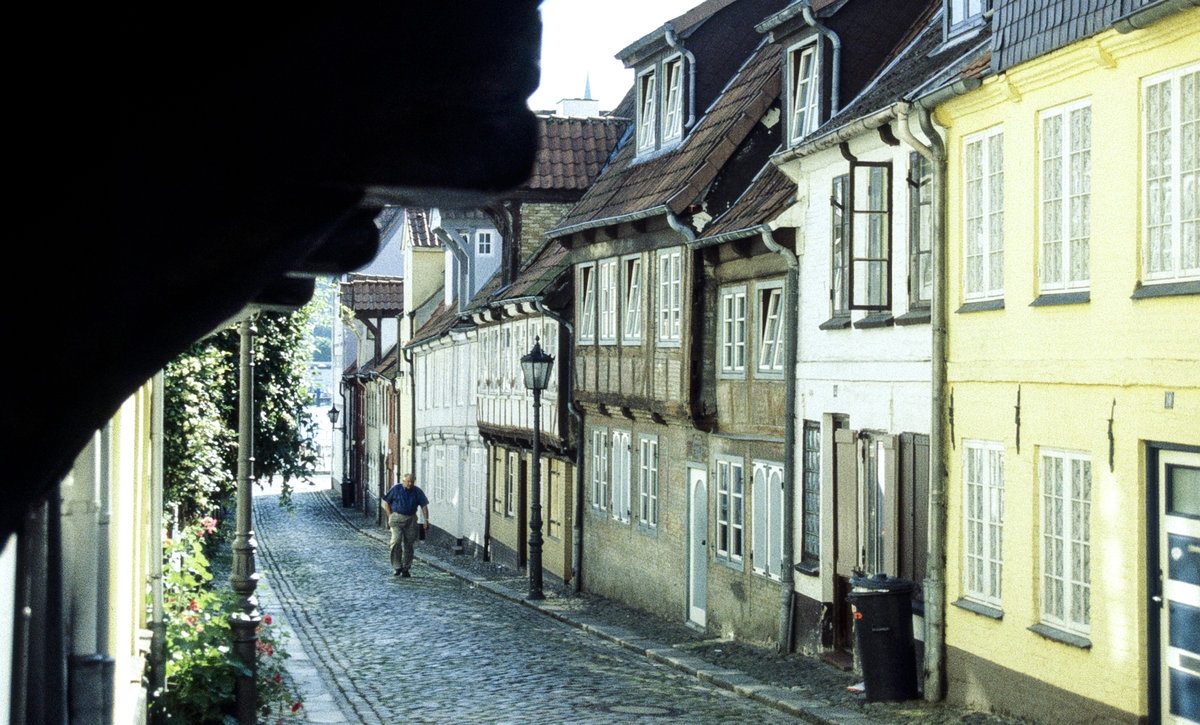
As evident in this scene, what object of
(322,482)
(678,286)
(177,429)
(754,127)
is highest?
(754,127)

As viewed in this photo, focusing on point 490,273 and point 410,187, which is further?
point 490,273

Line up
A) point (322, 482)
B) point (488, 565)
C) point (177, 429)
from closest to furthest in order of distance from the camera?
point (177, 429)
point (488, 565)
point (322, 482)

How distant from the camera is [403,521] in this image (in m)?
29.1

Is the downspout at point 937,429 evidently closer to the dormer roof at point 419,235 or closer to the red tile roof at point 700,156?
the red tile roof at point 700,156

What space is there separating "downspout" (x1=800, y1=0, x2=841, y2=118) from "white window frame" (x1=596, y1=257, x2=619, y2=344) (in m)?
7.63

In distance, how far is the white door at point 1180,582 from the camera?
10.4 meters

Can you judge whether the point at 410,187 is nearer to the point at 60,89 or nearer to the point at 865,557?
the point at 60,89

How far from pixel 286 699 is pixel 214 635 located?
169 centimetres

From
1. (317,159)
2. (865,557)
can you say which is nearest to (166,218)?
(317,159)

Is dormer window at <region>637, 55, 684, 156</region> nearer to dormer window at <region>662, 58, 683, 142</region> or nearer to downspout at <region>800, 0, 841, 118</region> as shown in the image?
dormer window at <region>662, 58, 683, 142</region>

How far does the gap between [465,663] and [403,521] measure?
1147cm

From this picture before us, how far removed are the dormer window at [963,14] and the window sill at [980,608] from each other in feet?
18.4

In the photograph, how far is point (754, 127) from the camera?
21.4 m

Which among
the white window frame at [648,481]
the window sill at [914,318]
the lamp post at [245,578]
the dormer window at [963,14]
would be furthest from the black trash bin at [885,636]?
the white window frame at [648,481]
